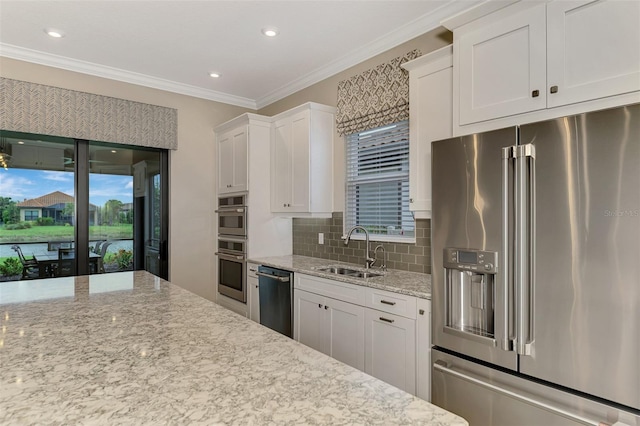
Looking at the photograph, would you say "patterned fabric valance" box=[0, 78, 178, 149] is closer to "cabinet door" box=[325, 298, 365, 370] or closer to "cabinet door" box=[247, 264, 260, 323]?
"cabinet door" box=[247, 264, 260, 323]

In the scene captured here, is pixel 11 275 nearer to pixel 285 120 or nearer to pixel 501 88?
pixel 285 120

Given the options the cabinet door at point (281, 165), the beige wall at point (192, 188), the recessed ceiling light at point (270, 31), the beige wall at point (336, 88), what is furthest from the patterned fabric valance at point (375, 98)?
the beige wall at point (192, 188)

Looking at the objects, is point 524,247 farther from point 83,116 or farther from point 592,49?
point 83,116

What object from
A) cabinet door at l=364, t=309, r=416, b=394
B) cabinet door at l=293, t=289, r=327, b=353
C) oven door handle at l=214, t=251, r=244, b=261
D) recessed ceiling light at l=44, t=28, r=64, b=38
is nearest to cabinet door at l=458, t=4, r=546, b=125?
cabinet door at l=364, t=309, r=416, b=394

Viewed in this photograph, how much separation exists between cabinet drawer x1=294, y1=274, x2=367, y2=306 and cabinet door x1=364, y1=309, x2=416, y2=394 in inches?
5.2

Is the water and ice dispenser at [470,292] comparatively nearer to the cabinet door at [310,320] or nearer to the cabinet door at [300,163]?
the cabinet door at [310,320]

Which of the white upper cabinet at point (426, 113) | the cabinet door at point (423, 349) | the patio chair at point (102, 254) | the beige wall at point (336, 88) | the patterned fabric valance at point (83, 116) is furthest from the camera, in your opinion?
the patio chair at point (102, 254)

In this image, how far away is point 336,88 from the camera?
3.67m

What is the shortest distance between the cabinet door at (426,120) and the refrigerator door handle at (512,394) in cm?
97

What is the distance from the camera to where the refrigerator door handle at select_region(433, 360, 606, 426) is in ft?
5.04

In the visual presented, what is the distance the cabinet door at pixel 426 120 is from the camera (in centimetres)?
238

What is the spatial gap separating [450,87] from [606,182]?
3.81 ft

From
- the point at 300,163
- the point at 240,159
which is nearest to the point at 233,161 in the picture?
the point at 240,159

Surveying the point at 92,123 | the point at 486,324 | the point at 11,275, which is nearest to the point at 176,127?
the point at 92,123
